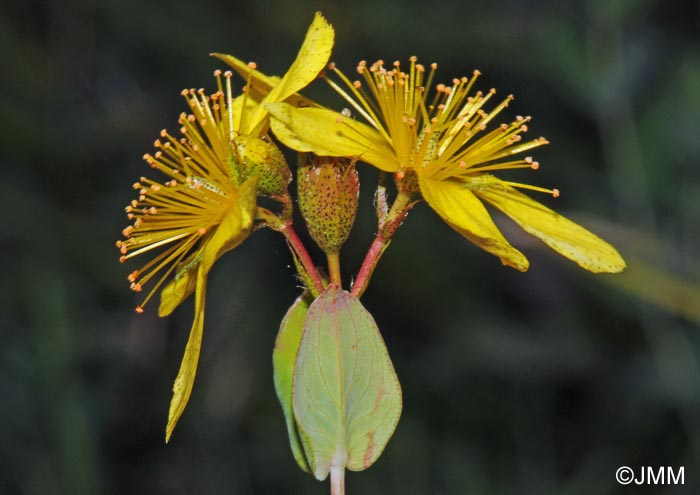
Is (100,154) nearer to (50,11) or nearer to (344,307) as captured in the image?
(50,11)

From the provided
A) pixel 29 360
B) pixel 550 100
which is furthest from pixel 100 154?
pixel 550 100

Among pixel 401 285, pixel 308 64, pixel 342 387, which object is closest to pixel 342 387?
pixel 342 387

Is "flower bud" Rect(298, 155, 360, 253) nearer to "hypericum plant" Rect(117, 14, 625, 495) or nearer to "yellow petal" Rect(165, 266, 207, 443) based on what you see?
"hypericum plant" Rect(117, 14, 625, 495)

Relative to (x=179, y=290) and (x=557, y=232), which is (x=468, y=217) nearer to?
(x=557, y=232)

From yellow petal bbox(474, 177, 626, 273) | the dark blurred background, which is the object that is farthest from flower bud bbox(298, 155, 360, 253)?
the dark blurred background

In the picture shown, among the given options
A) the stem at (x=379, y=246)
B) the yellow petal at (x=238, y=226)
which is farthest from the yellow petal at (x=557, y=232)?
the yellow petal at (x=238, y=226)
